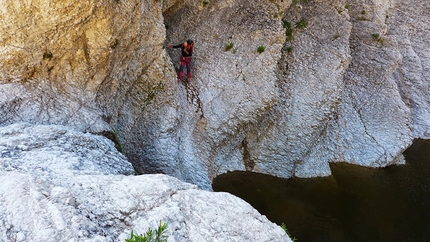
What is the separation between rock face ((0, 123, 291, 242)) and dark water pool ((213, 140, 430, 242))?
22.3ft

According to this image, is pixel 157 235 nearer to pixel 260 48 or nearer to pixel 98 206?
pixel 98 206

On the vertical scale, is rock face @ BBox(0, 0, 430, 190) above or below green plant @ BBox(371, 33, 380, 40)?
below

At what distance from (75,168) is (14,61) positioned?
319 centimetres

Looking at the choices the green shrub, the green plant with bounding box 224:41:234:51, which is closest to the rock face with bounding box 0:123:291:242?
the green plant with bounding box 224:41:234:51

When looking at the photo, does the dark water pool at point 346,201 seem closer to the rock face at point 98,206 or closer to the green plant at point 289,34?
the green plant at point 289,34

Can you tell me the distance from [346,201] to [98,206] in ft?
33.9

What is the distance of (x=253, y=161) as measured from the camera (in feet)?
41.7

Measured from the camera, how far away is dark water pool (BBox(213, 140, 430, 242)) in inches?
408

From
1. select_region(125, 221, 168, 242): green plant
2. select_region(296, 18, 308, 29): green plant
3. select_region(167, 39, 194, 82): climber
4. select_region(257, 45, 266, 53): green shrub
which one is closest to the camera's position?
select_region(125, 221, 168, 242): green plant

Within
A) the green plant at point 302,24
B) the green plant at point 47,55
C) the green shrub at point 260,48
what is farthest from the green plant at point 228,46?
the green plant at point 47,55

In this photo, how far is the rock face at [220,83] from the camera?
262 inches

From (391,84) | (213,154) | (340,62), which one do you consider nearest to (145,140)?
(213,154)

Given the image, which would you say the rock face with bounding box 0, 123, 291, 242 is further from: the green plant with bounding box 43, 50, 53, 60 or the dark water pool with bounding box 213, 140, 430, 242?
the dark water pool with bounding box 213, 140, 430, 242

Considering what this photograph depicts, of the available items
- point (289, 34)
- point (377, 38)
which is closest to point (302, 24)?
point (289, 34)
